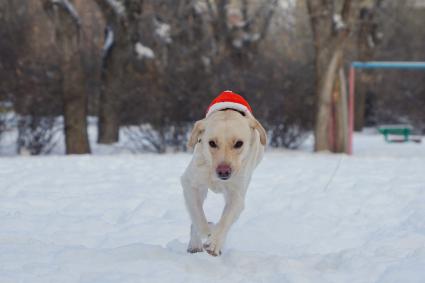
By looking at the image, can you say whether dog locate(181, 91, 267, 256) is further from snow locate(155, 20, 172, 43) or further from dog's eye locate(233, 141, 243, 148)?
snow locate(155, 20, 172, 43)

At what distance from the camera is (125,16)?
14.3 meters

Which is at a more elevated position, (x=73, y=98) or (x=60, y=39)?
(x=60, y=39)

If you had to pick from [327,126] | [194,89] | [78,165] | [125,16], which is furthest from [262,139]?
[125,16]

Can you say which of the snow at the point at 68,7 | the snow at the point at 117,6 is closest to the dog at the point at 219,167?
the snow at the point at 68,7

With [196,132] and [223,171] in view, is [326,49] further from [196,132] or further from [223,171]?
[223,171]

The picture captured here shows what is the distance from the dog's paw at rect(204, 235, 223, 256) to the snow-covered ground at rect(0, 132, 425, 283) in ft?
0.19

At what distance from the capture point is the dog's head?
151 inches

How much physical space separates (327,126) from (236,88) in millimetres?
2425

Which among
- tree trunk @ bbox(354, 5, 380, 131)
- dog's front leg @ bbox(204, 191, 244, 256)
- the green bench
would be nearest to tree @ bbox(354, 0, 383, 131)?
tree trunk @ bbox(354, 5, 380, 131)

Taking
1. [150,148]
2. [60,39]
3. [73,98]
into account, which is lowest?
[150,148]

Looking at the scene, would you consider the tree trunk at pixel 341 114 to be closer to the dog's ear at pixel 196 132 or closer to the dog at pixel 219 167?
the dog at pixel 219 167

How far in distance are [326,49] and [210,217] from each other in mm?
7348

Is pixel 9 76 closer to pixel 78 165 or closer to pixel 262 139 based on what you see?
pixel 78 165

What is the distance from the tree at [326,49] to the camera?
12.4 metres
